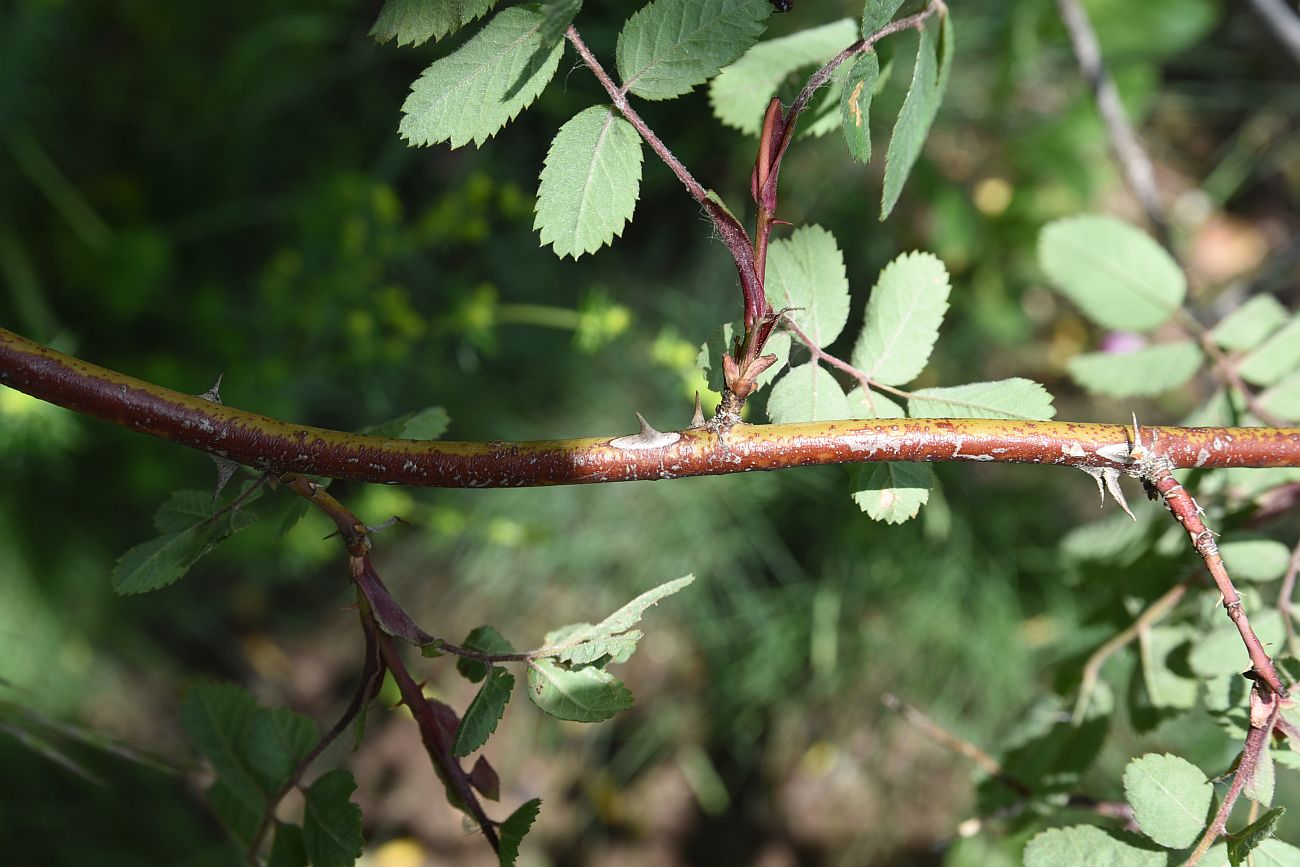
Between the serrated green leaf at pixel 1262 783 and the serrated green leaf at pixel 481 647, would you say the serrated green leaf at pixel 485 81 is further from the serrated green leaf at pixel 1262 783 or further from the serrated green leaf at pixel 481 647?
the serrated green leaf at pixel 1262 783

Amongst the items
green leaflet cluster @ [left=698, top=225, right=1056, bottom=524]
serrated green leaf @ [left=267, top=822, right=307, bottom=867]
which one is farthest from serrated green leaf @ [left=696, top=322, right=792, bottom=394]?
serrated green leaf @ [left=267, top=822, right=307, bottom=867]

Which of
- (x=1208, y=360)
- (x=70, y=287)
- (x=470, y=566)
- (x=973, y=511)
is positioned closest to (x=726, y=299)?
(x=973, y=511)

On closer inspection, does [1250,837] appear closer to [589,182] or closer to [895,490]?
[895,490]

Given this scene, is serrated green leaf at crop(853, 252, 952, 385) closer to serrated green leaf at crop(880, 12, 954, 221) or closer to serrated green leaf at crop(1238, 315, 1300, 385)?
serrated green leaf at crop(880, 12, 954, 221)

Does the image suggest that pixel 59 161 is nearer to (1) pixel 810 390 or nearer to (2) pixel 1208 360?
(1) pixel 810 390

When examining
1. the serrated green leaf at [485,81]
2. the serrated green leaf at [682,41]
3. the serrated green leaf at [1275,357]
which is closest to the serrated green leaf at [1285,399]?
the serrated green leaf at [1275,357]

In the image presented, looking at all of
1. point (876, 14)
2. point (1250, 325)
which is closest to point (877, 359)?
point (876, 14)
